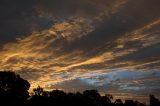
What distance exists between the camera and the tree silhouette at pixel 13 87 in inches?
3954

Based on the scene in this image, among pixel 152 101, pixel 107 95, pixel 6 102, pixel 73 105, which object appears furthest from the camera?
pixel 152 101

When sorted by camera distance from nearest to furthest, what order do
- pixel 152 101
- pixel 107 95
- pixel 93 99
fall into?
1. pixel 93 99
2. pixel 107 95
3. pixel 152 101

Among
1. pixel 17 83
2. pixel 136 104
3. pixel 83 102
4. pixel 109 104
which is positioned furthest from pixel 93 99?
pixel 17 83

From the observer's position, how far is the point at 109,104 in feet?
489

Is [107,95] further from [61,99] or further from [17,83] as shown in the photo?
[17,83]

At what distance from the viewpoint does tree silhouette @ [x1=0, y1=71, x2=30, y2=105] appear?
100438 mm

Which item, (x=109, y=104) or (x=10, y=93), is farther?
(x=109, y=104)

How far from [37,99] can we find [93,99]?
36.7m

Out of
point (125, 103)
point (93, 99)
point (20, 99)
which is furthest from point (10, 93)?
point (125, 103)

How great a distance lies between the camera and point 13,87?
104 meters

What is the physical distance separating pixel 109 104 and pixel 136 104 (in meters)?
24.9

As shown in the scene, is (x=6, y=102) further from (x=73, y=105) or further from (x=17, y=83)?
(x=73, y=105)

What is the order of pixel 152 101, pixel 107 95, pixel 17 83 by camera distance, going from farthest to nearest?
pixel 152 101 → pixel 107 95 → pixel 17 83

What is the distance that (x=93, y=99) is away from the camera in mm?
143125
